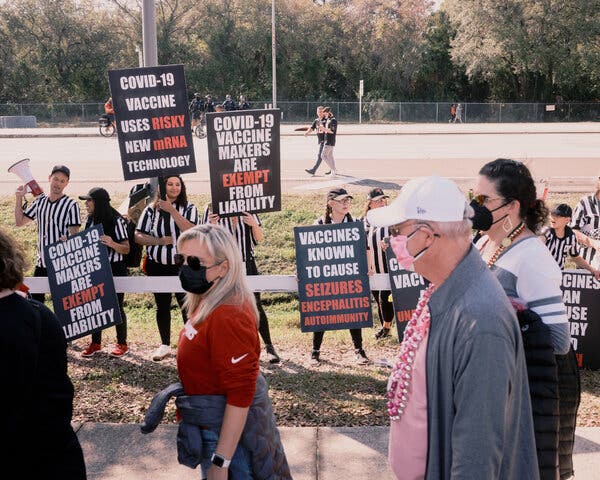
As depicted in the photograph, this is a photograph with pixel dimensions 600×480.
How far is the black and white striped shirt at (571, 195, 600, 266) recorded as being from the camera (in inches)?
301

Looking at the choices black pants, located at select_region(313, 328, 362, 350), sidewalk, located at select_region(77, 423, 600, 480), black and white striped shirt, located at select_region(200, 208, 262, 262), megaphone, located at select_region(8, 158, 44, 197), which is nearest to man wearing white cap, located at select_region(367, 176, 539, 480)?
sidewalk, located at select_region(77, 423, 600, 480)

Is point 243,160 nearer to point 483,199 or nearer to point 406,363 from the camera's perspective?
point 483,199

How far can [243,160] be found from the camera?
6.33 metres

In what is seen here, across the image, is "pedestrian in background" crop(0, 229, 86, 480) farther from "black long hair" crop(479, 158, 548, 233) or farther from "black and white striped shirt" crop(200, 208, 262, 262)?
"black and white striped shirt" crop(200, 208, 262, 262)

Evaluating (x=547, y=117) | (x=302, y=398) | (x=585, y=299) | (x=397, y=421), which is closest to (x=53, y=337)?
(x=397, y=421)

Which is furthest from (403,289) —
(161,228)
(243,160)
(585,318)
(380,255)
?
(161,228)

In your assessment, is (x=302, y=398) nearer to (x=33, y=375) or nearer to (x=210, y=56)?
(x=33, y=375)

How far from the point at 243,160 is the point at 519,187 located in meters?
3.58

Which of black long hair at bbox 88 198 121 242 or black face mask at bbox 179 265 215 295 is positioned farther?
black long hair at bbox 88 198 121 242

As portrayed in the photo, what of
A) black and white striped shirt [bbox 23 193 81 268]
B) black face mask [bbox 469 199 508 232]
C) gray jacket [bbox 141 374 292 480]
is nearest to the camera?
black face mask [bbox 469 199 508 232]

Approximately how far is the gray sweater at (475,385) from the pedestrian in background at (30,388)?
1404 mm

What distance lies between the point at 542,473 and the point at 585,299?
4.12m

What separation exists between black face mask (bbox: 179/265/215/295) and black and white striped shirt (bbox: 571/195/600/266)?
18.6ft

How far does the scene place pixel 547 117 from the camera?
47312mm
